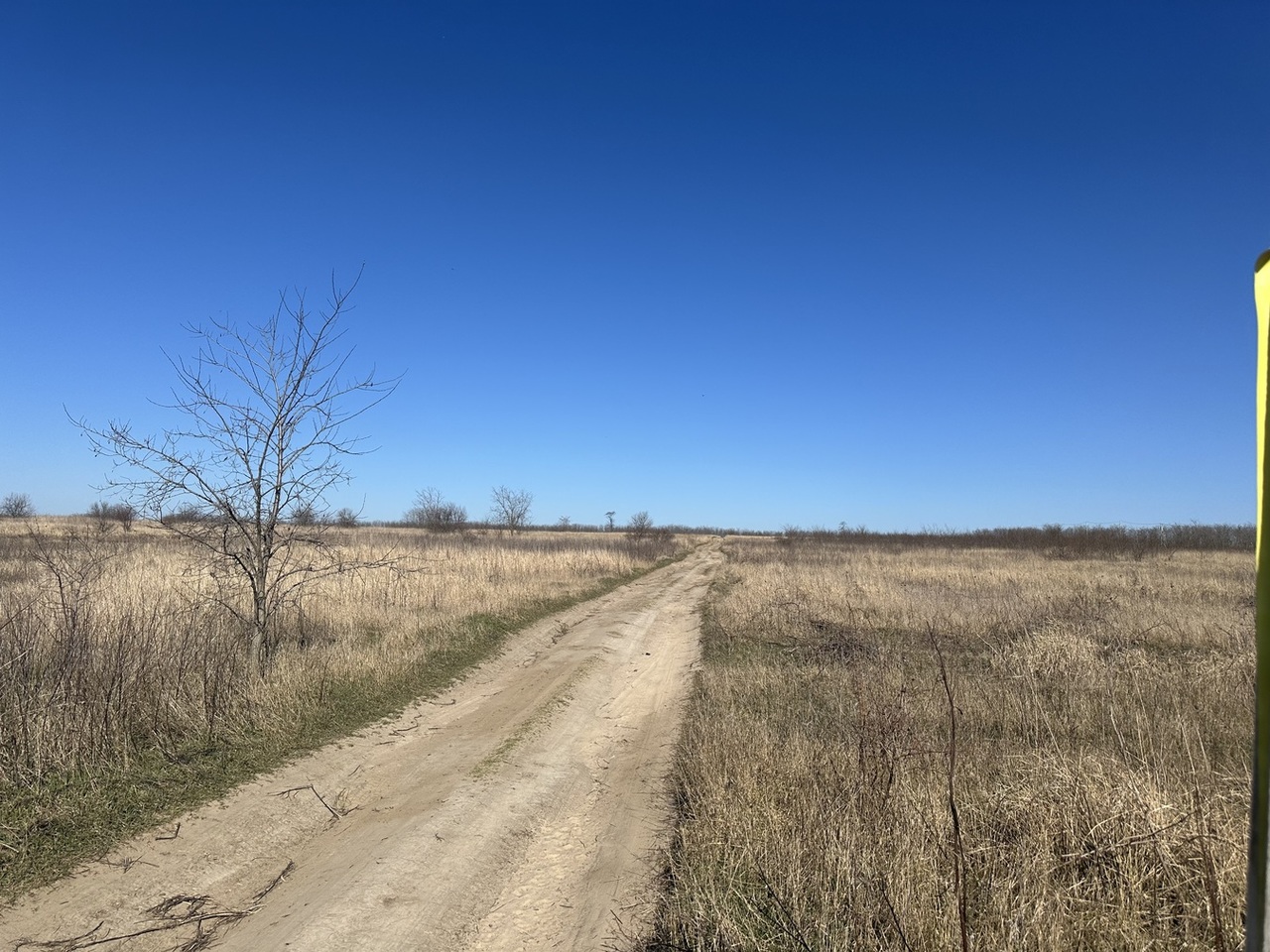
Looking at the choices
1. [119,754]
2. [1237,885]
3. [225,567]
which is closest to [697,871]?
[1237,885]

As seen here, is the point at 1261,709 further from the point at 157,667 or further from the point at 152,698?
the point at 157,667

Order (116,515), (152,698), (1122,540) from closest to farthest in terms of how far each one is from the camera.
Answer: (152,698) → (116,515) → (1122,540)

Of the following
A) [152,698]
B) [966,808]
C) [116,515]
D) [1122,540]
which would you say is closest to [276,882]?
[152,698]

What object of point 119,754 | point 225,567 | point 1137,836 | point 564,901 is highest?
point 225,567

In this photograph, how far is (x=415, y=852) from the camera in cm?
522

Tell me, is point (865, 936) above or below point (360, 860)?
above

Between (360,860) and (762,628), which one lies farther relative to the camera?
(762,628)

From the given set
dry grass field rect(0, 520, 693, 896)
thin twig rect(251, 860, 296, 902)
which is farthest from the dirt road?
dry grass field rect(0, 520, 693, 896)

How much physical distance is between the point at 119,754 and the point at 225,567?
3.72m

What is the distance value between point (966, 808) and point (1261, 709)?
4986 millimetres

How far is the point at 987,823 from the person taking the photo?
478 centimetres

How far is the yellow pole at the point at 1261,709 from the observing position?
657mm

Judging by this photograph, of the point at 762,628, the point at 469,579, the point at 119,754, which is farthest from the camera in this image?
the point at 469,579

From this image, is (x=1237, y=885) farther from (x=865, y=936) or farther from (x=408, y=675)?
(x=408, y=675)
